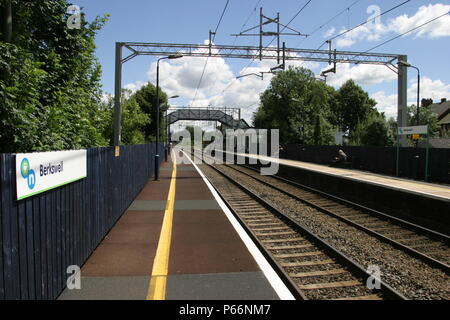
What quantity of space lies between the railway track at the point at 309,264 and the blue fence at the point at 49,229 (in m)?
2.99

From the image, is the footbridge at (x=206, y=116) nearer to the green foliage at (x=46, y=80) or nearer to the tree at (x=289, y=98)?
the tree at (x=289, y=98)

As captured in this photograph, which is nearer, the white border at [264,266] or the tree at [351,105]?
the white border at [264,266]

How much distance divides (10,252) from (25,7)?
24.5ft

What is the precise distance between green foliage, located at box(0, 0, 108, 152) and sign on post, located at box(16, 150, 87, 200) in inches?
74.3

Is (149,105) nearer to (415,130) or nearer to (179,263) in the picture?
(415,130)

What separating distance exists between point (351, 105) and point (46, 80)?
271ft

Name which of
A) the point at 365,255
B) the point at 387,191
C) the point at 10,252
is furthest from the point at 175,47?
the point at 10,252

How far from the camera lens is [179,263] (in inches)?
232

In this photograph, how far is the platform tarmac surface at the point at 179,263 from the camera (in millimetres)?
4680

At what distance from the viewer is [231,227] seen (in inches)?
343

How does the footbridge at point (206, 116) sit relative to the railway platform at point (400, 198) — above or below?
above

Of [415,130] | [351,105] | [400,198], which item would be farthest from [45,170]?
[351,105]
